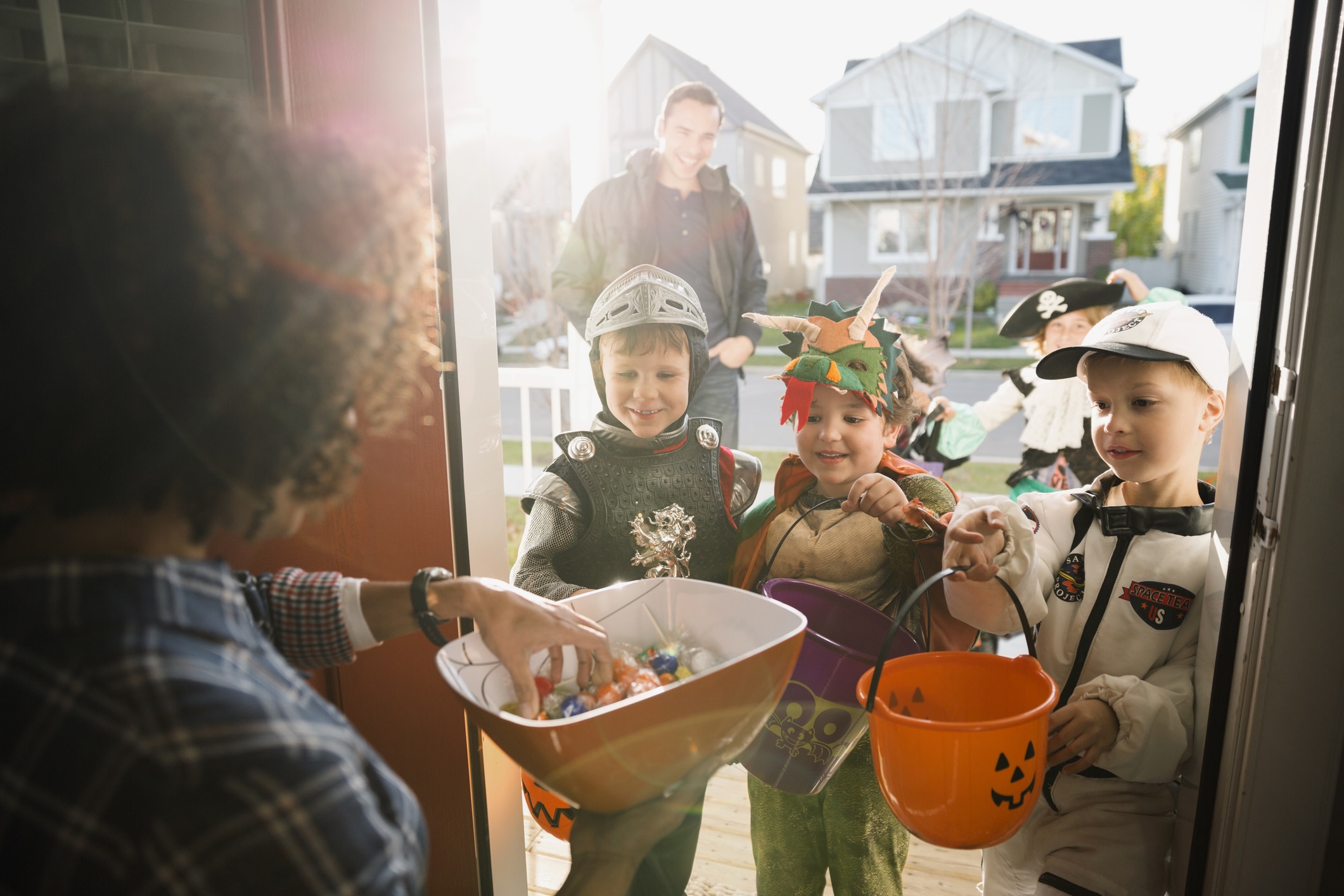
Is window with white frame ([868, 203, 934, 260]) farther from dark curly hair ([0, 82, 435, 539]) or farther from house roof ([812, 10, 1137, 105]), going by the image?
dark curly hair ([0, 82, 435, 539])

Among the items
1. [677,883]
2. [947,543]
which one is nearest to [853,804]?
[677,883]

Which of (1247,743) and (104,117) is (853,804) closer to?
(1247,743)

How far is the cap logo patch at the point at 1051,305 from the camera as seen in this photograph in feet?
9.49

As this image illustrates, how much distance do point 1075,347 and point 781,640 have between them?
827 mm

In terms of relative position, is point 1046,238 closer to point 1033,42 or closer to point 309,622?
point 1033,42

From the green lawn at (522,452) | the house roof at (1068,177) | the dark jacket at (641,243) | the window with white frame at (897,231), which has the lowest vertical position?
the green lawn at (522,452)

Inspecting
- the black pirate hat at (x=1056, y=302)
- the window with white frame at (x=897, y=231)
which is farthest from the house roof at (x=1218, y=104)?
the black pirate hat at (x=1056, y=302)

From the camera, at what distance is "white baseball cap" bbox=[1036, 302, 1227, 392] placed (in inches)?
51.0

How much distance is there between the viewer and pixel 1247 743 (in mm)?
1128

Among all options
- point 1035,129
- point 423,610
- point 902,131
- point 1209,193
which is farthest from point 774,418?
point 1209,193

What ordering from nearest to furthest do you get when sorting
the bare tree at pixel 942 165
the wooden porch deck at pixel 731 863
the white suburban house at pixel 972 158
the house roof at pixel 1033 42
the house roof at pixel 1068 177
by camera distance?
the wooden porch deck at pixel 731 863
the bare tree at pixel 942 165
the house roof at pixel 1033 42
the white suburban house at pixel 972 158
the house roof at pixel 1068 177

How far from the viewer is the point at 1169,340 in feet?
4.28

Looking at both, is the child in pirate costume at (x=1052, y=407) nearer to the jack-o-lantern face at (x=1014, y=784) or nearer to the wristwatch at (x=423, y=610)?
the jack-o-lantern face at (x=1014, y=784)

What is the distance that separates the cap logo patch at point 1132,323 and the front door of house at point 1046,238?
407 inches
